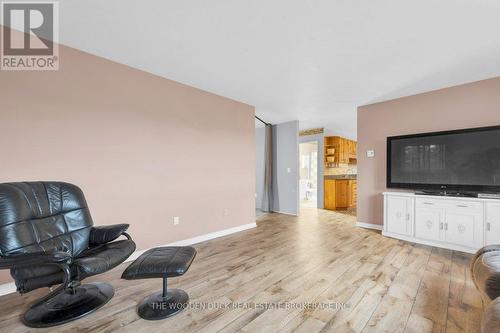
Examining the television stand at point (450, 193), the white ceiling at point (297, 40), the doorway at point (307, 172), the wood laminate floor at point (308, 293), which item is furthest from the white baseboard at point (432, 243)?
the doorway at point (307, 172)

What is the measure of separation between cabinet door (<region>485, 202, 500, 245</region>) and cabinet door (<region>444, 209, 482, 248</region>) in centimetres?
9

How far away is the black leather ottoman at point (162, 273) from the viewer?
1593mm

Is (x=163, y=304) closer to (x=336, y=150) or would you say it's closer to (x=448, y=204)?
(x=448, y=204)

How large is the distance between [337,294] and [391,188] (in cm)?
262

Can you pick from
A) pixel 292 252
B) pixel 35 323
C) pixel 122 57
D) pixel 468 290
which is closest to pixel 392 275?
pixel 468 290

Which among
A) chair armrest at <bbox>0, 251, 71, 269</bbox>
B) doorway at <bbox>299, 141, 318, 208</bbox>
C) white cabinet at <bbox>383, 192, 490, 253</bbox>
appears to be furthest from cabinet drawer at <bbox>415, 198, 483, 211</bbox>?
doorway at <bbox>299, 141, 318, 208</bbox>

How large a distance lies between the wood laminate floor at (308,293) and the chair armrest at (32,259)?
0.53 meters

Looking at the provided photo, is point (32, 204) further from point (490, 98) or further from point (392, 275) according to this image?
point (490, 98)

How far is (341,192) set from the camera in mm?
6207

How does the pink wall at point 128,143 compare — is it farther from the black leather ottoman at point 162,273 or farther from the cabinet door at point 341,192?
the cabinet door at point 341,192

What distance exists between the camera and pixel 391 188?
382 cm

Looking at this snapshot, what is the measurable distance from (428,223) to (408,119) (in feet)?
5.63

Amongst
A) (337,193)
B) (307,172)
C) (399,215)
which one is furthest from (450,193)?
(307,172)

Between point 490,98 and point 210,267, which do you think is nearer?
point 210,267
